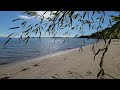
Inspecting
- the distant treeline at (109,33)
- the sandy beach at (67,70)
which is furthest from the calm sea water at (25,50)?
the sandy beach at (67,70)

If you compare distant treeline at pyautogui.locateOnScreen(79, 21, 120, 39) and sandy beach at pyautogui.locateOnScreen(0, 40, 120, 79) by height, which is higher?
distant treeline at pyautogui.locateOnScreen(79, 21, 120, 39)

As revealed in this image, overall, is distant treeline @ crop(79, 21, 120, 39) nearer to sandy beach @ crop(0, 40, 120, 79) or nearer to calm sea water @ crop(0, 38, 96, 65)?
calm sea water @ crop(0, 38, 96, 65)

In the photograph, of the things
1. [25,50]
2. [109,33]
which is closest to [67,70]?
[109,33]

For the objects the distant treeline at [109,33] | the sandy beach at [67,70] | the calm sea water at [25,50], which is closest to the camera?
the distant treeline at [109,33]

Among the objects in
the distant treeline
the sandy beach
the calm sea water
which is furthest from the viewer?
the calm sea water

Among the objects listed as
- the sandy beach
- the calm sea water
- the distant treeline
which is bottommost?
the calm sea water

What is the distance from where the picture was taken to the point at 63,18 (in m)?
2.58

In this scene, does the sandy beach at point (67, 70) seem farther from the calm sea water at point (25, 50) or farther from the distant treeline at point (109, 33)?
the calm sea water at point (25, 50)

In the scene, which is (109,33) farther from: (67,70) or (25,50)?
(25,50)

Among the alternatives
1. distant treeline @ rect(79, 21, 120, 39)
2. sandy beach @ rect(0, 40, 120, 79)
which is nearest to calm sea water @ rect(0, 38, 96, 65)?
distant treeline @ rect(79, 21, 120, 39)

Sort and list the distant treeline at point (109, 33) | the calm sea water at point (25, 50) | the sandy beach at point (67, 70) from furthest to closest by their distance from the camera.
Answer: the calm sea water at point (25, 50), the sandy beach at point (67, 70), the distant treeline at point (109, 33)
